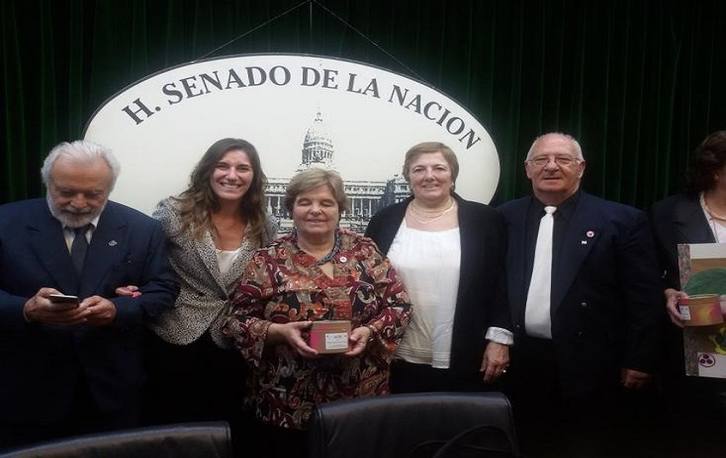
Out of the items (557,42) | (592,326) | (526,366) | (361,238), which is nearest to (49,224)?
(361,238)

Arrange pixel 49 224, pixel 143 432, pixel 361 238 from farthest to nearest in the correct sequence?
pixel 361 238 < pixel 49 224 < pixel 143 432

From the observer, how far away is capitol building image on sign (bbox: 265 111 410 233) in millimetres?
2332

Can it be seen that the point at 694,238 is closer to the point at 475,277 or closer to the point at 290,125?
the point at 475,277

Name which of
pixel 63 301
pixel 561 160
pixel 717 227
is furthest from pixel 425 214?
pixel 63 301

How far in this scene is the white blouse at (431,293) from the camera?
6.47ft

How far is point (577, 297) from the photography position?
6.64ft

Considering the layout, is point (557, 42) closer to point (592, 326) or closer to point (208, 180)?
point (592, 326)

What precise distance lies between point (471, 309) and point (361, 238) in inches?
16.9

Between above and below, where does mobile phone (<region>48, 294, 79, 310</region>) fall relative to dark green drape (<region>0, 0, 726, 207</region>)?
below

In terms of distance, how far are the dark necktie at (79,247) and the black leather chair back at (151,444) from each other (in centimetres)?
64

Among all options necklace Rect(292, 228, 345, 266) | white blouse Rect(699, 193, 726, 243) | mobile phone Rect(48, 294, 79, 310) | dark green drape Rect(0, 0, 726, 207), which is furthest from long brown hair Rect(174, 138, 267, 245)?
white blouse Rect(699, 193, 726, 243)

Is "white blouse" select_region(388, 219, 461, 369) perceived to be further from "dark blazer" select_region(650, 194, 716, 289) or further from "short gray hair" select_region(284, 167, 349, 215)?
"dark blazer" select_region(650, 194, 716, 289)

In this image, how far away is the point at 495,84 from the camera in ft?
8.81

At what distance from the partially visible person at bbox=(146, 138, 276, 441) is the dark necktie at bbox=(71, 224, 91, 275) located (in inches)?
11.5
